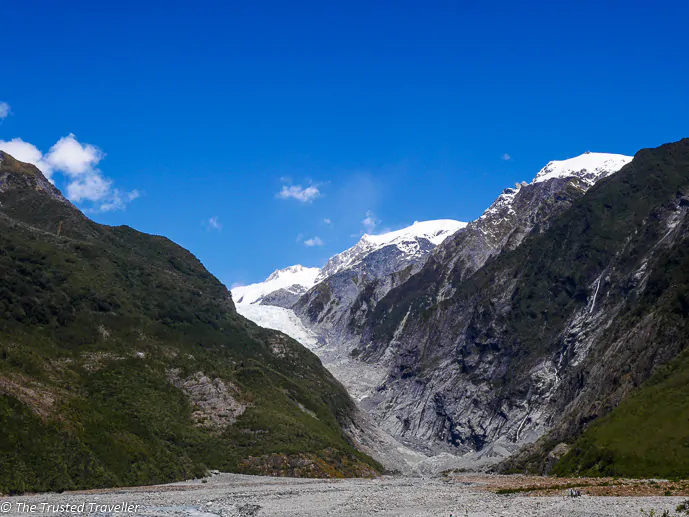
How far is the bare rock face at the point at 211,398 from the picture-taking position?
126250 mm

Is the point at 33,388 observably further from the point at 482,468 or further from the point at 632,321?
Result: the point at 632,321

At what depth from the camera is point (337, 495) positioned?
7475 centimetres

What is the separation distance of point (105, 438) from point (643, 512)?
Answer: 70543 millimetres

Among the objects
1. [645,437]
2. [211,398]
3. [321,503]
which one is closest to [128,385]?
[211,398]

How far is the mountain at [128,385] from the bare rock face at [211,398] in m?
0.31

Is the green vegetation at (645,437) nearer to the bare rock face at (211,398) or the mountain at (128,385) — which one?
the mountain at (128,385)

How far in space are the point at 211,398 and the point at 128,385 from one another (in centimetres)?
1970

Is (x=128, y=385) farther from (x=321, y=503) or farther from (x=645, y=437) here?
(x=645, y=437)

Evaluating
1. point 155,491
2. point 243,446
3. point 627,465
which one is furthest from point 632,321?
point 155,491

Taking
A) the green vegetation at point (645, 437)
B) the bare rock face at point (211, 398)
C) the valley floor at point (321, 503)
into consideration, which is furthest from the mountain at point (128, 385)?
the green vegetation at point (645, 437)

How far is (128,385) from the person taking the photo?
118688mm

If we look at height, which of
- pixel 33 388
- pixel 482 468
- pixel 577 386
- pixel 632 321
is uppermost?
pixel 33 388

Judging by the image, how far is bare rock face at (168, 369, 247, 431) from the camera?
12625 cm

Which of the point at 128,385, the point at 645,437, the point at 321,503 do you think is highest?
the point at 128,385
